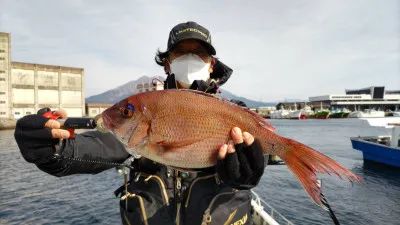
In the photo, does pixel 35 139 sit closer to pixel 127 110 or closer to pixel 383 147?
pixel 127 110

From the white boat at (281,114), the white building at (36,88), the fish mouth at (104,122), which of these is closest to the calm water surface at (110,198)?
the fish mouth at (104,122)

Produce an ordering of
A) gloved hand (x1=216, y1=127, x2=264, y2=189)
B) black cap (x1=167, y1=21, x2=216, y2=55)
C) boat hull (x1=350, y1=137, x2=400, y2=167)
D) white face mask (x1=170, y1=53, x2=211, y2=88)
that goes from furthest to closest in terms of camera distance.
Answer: boat hull (x1=350, y1=137, x2=400, y2=167) < white face mask (x1=170, y1=53, x2=211, y2=88) < black cap (x1=167, y1=21, x2=216, y2=55) < gloved hand (x1=216, y1=127, x2=264, y2=189)

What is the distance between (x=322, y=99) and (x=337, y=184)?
157 meters

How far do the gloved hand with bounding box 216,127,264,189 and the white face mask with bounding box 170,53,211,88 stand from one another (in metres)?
1.24

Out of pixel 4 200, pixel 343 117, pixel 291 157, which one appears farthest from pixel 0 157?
pixel 343 117

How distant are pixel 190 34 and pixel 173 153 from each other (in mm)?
1570

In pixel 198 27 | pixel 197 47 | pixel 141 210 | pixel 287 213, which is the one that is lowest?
pixel 287 213

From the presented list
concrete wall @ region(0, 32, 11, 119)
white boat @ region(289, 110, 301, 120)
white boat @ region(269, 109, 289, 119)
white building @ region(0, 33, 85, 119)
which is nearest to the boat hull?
white building @ region(0, 33, 85, 119)

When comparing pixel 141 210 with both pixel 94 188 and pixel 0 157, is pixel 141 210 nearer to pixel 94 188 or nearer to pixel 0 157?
pixel 94 188

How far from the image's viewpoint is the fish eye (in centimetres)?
245

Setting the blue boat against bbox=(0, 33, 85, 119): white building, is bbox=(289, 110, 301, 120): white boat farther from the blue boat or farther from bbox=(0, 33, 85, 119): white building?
the blue boat

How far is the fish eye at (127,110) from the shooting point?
96.5 inches

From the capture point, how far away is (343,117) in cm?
12088

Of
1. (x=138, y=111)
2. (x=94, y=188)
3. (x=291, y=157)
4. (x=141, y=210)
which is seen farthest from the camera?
(x=94, y=188)
